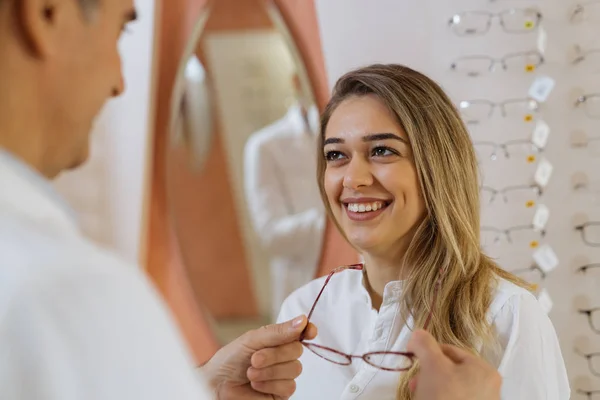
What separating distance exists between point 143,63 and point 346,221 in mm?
961

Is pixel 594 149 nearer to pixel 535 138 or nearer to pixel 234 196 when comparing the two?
pixel 535 138

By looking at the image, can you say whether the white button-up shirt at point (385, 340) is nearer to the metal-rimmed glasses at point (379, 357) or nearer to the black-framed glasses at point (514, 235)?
the metal-rimmed glasses at point (379, 357)

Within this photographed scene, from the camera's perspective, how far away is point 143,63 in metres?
1.89

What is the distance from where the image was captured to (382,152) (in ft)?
3.80

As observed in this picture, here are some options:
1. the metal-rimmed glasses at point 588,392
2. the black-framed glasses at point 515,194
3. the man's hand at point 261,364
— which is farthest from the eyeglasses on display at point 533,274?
the man's hand at point 261,364

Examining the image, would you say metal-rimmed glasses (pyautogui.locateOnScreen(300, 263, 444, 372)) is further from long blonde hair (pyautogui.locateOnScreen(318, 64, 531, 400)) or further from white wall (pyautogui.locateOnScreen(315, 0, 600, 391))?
white wall (pyautogui.locateOnScreen(315, 0, 600, 391))

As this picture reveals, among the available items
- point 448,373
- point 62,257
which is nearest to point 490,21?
point 448,373

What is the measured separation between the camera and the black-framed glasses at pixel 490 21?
143 cm

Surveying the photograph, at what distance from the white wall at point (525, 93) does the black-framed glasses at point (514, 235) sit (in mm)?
13

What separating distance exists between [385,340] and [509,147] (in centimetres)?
58

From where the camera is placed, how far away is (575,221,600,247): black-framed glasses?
141 centimetres

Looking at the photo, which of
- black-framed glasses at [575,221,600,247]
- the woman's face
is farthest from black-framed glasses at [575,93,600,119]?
the woman's face

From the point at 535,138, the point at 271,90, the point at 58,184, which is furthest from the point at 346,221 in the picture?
the point at 58,184

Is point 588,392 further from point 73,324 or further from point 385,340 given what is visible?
point 73,324
